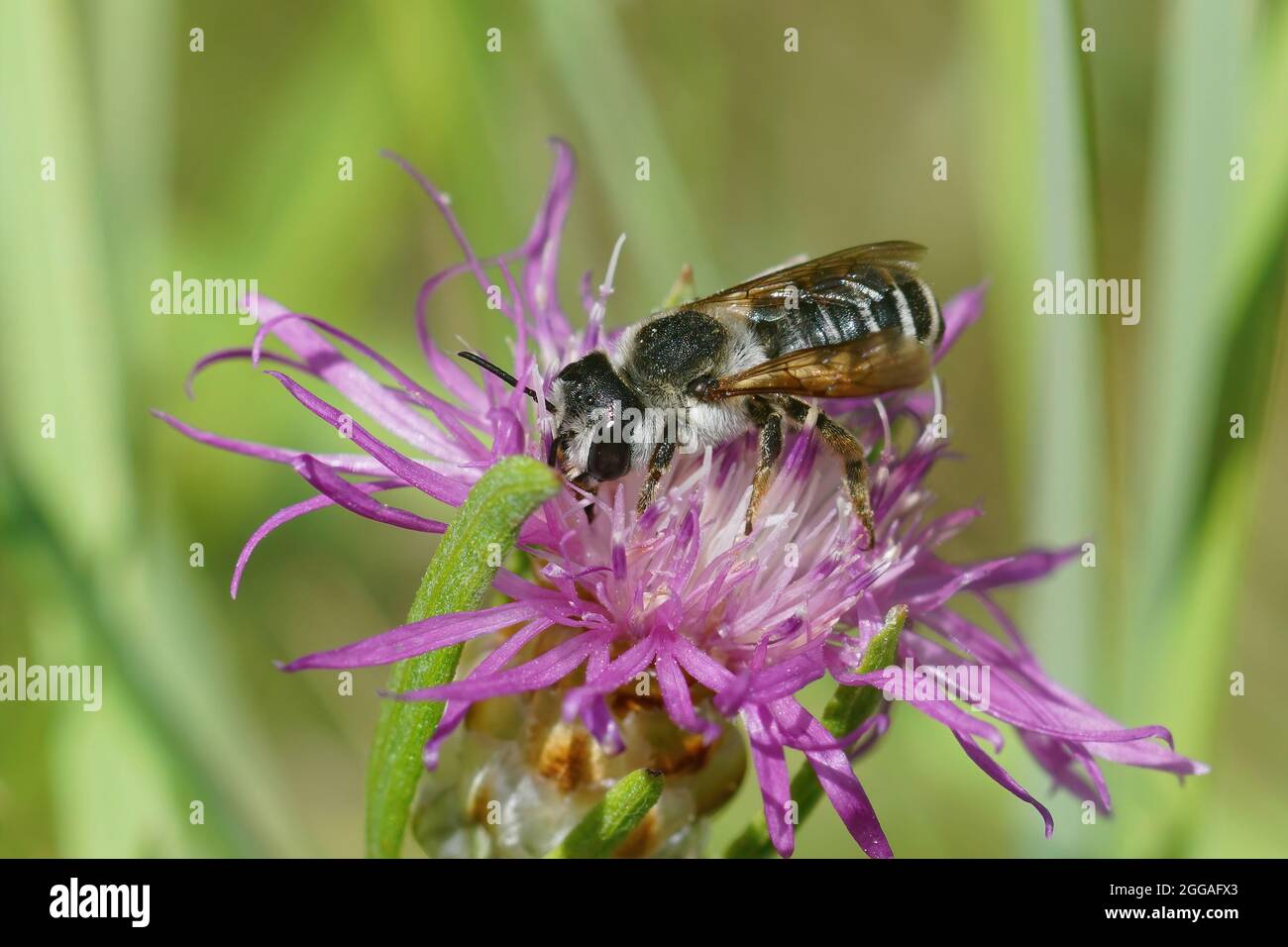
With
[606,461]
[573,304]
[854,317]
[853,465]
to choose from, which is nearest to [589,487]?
→ [606,461]

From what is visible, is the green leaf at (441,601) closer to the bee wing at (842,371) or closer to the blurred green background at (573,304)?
the blurred green background at (573,304)

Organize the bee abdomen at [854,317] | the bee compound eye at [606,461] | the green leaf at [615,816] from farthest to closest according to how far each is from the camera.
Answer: the bee abdomen at [854,317]
the bee compound eye at [606,461]
the green leaf at [615,816]

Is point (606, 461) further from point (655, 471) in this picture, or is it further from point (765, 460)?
point (765, 460)

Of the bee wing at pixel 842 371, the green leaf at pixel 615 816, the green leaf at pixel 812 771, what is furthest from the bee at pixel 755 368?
the green leaf at pixel 615 816

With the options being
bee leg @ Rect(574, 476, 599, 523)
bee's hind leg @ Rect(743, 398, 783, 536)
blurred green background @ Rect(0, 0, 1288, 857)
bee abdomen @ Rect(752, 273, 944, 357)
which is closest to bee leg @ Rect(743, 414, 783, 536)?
bee's hind leg @ Rect(743, 398, 783, 536)

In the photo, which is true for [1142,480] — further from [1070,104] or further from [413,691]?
[413,691]

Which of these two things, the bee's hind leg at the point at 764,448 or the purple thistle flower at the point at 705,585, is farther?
the bee's hind leg at the point at 764,448

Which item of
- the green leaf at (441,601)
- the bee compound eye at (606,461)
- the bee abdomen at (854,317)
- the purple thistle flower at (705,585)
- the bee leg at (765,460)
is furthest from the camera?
the bee abdomen at (854,317)

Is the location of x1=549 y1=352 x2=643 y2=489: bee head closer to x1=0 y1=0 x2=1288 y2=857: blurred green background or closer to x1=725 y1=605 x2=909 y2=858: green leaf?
x1=725 y1=605 x2=909 y2=858: green leaf
